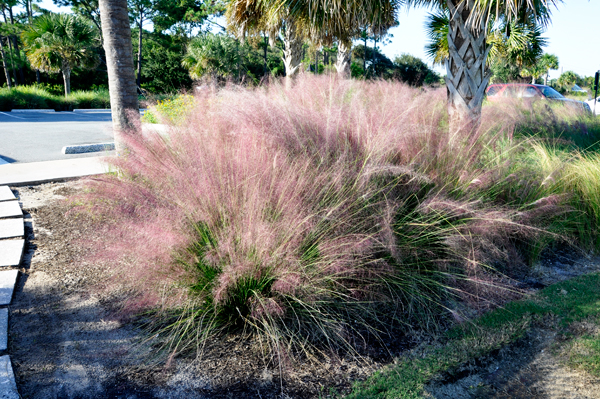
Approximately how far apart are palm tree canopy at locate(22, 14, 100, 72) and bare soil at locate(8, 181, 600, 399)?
2271 cm

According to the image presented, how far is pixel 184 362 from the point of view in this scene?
237 centimetres

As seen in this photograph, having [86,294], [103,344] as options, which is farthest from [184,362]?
[86,294]

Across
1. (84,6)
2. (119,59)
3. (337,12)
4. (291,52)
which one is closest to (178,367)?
(119,59)

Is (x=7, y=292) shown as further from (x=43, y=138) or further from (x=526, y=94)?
(x=526, y=94)

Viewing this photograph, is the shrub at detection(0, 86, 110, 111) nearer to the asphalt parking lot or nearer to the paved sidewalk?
the asphalt parking lot

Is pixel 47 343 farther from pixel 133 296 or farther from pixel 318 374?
pixel 318 374

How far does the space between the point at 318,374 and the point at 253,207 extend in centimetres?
106

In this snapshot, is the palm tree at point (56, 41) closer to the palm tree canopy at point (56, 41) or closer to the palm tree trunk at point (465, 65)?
the palm tree canopy at point (56, 41)

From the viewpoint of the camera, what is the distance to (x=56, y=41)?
21078 mm

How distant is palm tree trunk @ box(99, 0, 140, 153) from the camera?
507cm

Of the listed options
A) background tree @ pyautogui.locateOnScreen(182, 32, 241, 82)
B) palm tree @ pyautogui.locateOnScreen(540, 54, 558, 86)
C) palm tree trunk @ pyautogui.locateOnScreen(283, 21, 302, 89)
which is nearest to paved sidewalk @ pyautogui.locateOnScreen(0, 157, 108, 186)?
palm tree trunk @ pyautogui.locateOnScreen(283, 21, 302, 89)

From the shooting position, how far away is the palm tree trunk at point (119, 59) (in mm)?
5066

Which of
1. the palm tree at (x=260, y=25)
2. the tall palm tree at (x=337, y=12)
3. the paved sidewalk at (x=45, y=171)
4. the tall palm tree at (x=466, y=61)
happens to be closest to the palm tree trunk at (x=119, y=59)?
the paved sidewalk at (x=45, y=171)

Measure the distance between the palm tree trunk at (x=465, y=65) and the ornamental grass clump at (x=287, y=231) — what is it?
1.84 metres
